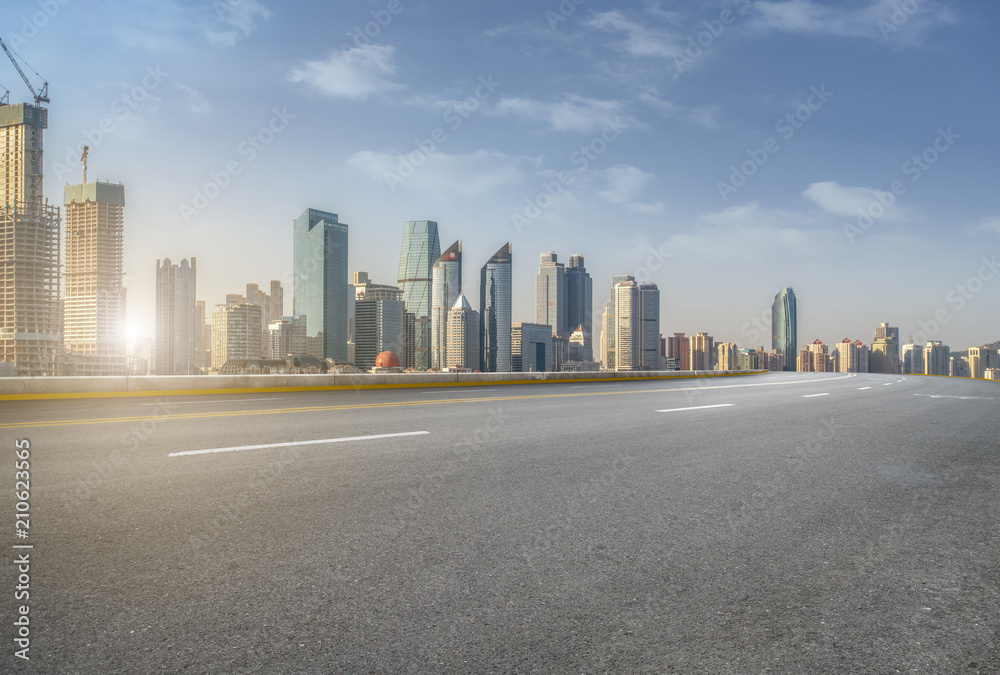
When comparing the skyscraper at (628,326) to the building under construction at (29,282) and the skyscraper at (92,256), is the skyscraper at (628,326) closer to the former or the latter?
the building under construction at (29,282)

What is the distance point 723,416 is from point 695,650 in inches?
294

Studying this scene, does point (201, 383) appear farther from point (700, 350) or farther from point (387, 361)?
point (700, 350)

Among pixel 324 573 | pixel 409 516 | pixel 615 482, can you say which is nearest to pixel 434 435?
pixel 615 482

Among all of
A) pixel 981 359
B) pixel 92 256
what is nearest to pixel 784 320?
pixel 981 359

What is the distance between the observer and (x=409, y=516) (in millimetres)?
3475

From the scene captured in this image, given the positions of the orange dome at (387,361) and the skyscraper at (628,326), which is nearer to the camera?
the orange dome at (387,361)

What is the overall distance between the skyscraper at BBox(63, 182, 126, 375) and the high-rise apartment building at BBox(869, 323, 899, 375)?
19136 cm

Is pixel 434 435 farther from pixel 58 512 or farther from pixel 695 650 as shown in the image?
pixel 695 650

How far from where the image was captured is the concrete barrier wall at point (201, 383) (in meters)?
13.9

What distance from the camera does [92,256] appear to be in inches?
7210

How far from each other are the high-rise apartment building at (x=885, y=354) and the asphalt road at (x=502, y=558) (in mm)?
92185

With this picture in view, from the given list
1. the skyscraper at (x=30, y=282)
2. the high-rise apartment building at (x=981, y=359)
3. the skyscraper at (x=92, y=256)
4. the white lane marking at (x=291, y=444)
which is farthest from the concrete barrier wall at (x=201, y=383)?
the skyscraper at (x=92, y=256)

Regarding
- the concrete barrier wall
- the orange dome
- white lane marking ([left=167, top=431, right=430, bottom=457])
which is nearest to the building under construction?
the orange dome

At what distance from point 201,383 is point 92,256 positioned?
20930 centimetres
